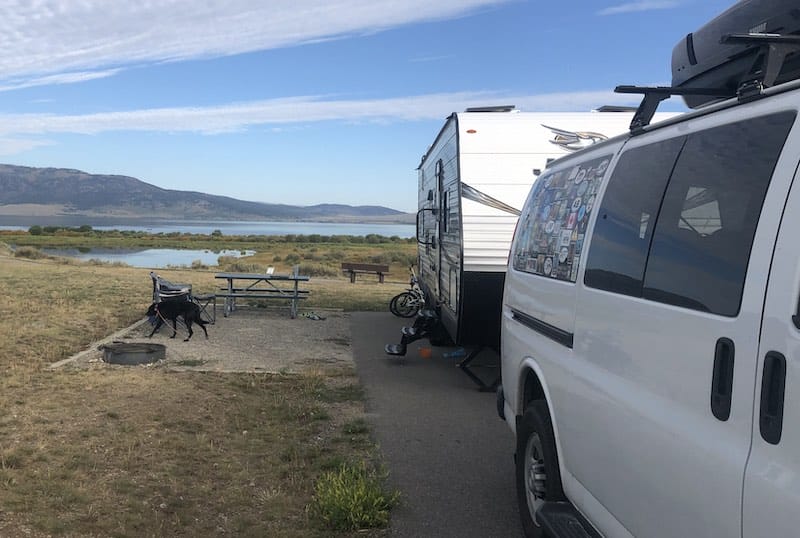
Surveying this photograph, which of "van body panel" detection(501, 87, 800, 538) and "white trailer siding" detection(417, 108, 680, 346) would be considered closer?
"van body panel" detection(501, 87, 800, 538)

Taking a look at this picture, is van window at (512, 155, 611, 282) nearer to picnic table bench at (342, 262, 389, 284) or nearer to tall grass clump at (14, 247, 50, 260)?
picnic table bench at (342, 262, 389, 284)

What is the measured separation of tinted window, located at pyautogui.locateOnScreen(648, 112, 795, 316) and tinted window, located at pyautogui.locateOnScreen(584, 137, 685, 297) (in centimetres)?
9

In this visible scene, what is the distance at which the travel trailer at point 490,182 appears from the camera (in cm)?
755

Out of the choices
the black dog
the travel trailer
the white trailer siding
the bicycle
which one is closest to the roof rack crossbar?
the travel trailer

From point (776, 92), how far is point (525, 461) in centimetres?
254

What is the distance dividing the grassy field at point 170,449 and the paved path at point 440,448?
0.76 ft

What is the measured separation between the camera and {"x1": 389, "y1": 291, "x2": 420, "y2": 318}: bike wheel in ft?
45.6

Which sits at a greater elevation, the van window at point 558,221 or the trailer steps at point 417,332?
the van window at point 558,221

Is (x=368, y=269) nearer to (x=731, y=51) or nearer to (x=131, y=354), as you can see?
(x=131, y=354)

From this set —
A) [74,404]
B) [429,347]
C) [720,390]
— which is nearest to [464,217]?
[429,347]

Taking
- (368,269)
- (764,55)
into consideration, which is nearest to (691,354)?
(764,55)

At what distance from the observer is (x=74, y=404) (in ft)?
21.1

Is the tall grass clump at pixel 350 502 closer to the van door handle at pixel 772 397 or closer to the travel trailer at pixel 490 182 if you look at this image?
the van door handle at pixel 772 397

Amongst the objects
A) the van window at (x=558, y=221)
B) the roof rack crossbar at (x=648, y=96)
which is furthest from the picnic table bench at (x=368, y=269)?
the roof rack crossbar at (x=648, y=96)
